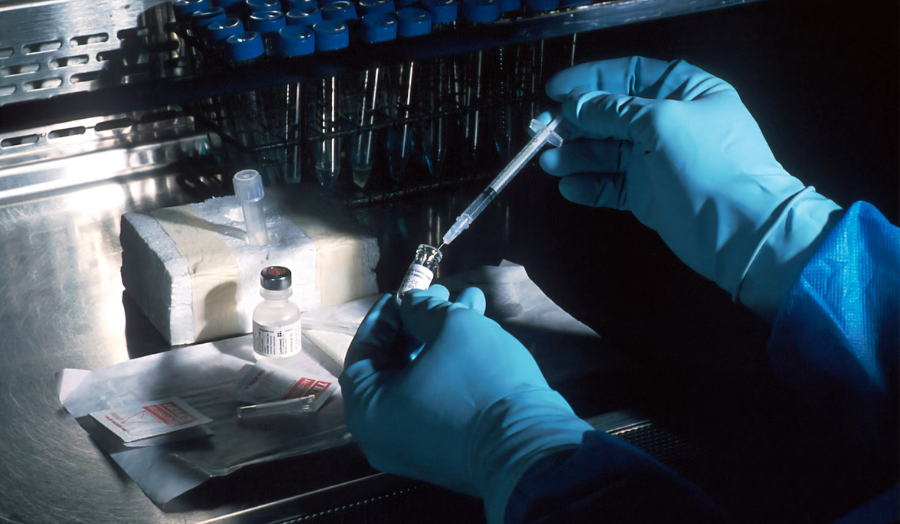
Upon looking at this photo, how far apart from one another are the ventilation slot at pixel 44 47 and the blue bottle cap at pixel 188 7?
8.5 inches

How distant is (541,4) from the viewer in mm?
1438

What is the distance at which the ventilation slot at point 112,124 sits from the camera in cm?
167

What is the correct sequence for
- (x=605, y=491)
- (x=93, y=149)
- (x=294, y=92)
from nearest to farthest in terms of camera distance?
(x=605, y=491) → (x=294, y=92) → (x=93, y=149)

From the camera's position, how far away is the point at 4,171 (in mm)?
1606

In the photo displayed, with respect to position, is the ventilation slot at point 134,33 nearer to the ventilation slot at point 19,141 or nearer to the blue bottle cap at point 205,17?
the blue bottle cap at point 205,17

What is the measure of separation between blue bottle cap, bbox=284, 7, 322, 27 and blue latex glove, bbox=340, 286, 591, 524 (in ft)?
1.79

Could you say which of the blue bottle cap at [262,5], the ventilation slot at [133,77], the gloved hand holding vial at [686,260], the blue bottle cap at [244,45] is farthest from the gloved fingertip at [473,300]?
the ventilation slot at [133,77]

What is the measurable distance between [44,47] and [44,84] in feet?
0.25

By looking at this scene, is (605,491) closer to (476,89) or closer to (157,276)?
(157,276)

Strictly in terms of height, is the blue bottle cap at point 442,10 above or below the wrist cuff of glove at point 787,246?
above

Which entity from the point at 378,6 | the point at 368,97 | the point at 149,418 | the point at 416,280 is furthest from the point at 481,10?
the point at 149,418

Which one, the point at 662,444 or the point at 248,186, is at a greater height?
the point at 248,186

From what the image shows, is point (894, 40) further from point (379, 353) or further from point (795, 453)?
point (379, 353)

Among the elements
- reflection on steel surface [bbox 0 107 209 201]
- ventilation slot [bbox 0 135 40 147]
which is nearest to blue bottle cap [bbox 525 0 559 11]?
reflection on steel surface [bbox 0 107 209 201]
